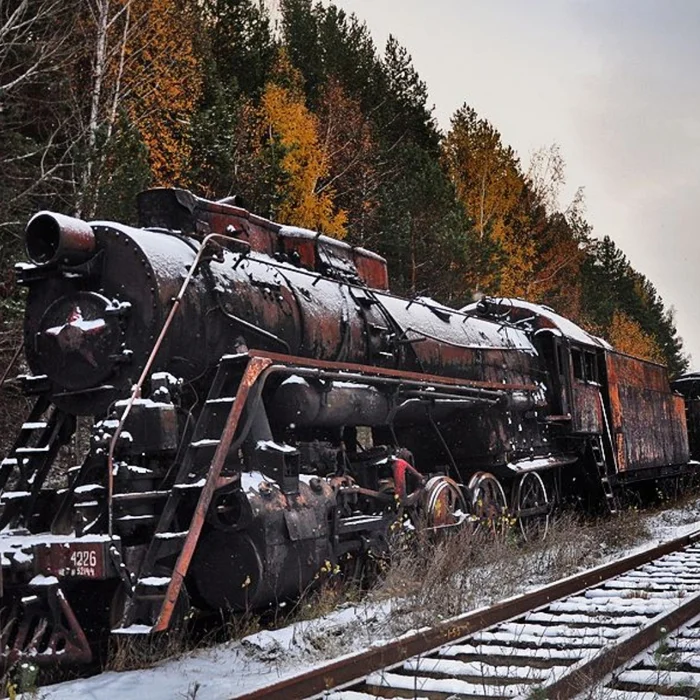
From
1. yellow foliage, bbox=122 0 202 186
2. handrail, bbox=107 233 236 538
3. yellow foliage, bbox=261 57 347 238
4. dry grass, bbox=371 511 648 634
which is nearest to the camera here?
handrail, bbox=107 233 236 538

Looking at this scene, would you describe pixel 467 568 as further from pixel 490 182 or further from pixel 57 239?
pixel 490 182

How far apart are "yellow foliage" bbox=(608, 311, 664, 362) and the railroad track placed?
36.8 m

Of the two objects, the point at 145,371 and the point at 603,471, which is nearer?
the point at 145,371

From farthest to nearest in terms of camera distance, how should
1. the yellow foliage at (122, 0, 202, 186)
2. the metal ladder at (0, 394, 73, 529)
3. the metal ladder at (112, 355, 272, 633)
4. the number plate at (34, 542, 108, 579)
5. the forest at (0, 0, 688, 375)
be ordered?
the yellow foliage at (122, 0, 202, 186)
the forest at (0, 0, 688, 375)
the metal ladder at (0, 394, 73, 529)
the metal ladder at (112, 355, 272, 633)
the number plate at (34, 542, 108, 579)

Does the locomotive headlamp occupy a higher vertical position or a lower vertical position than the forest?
lower

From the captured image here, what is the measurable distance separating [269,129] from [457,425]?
1526 centimetres

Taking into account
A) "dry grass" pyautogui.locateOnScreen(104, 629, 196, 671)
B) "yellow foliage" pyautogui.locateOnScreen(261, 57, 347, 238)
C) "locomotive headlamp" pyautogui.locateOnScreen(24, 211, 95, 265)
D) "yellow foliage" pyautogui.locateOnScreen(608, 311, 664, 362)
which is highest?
"yellow foliage" pyautogui.locateOnScreen(261, 57, 347, 238)

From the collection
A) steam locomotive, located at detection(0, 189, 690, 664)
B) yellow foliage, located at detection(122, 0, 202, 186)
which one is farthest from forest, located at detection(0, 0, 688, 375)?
steam locomotive, located at detection(0, 189, 690, 664)

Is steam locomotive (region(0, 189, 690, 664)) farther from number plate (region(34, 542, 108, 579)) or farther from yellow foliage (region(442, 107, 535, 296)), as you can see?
yellow foliage (region(442, 107, 535, 296))

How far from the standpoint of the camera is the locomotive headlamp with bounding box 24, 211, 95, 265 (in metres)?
6.35

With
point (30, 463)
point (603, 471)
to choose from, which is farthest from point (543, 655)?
point (603, 471)

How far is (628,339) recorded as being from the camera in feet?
146

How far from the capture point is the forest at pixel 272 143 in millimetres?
14375

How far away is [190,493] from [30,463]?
1.31m
